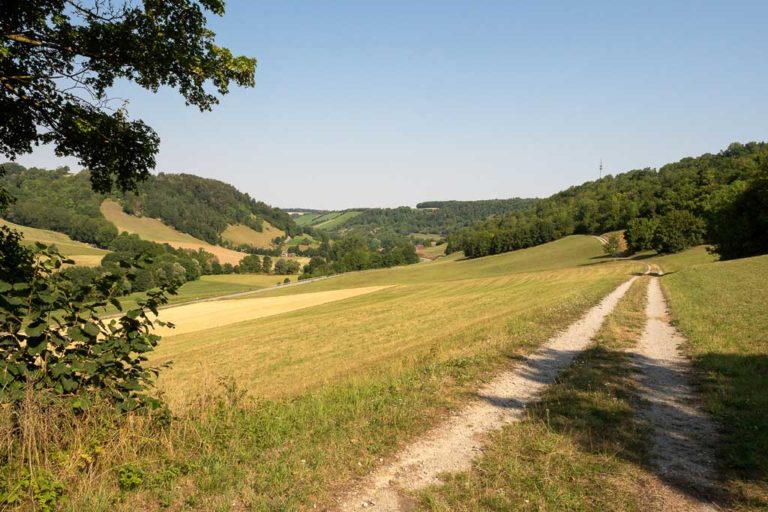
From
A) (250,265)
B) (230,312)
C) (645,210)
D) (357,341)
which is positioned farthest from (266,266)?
(357,341)

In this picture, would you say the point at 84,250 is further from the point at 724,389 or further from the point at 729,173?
the point at 729,173

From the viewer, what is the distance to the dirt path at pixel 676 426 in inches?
211

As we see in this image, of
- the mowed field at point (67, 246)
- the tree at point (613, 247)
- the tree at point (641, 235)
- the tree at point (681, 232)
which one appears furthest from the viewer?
the mowed field at point (67, 246)

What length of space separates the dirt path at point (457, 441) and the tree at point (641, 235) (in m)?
88.3

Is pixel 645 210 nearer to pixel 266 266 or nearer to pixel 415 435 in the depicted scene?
pixel 266 266

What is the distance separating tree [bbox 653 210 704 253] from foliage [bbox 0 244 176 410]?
94.8 meters

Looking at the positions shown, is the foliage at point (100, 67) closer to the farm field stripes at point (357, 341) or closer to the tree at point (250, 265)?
the farm field stripes at point (357, 341)

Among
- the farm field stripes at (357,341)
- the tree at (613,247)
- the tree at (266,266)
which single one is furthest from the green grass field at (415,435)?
the tree at (266,266)

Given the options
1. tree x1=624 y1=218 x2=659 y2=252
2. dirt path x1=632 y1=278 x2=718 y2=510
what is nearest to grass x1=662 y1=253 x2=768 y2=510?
dirt path x1=632 y1=278 x2=718 y2=510

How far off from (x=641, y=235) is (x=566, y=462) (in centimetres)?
9710

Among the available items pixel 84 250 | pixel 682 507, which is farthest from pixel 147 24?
pixel 84 250

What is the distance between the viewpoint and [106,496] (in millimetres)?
4820

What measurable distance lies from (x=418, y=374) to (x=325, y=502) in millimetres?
5235

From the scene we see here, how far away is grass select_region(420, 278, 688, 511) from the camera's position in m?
4.96
